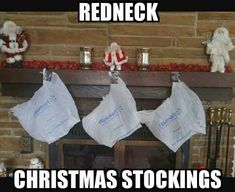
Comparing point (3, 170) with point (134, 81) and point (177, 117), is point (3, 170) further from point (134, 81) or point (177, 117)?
point (177, 117)

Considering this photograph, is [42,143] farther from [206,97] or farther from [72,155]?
[206,97]

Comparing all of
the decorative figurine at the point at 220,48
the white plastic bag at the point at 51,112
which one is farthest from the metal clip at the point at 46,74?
the decorative figurine at the point at 220,48

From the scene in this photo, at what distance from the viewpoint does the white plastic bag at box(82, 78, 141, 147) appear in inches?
75.2

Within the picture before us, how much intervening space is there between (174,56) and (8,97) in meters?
0.98

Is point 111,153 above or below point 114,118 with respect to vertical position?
below

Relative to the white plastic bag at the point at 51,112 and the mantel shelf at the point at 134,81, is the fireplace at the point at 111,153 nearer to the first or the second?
the white plastic bag at the point at 51,112

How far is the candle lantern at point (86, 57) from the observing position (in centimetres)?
194

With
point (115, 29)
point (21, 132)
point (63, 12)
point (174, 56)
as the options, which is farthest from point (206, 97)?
point (21, 132)

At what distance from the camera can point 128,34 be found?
1990mm

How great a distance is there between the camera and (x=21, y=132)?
6.93 feet

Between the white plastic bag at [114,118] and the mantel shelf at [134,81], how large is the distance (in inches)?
2.5

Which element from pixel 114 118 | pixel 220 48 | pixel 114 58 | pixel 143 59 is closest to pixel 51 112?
pixel 114 118

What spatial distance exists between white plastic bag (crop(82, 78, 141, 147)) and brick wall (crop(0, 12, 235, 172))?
0.23 m

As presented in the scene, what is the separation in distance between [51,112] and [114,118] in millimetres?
338
